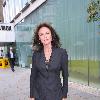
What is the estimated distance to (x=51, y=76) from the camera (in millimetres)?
3975

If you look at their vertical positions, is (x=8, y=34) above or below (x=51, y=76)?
above

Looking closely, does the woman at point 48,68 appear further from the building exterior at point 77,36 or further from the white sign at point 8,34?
the white sign at point 8,34

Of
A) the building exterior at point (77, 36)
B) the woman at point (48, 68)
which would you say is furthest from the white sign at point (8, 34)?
the woman at point (48, 68)

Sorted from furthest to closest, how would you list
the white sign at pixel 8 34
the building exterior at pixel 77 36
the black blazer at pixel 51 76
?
the white sign at pixel 8 34 → the building exterior at pixel 77 36 → the black blazer at pixel 51 76

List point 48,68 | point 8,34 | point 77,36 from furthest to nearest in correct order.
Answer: point 8,34
point 77,36
point 48,68

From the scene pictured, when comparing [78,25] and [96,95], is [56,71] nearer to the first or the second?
[96,95]

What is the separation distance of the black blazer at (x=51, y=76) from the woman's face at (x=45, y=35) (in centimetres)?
14

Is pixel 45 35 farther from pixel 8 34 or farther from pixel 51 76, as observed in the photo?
pixel 8 34

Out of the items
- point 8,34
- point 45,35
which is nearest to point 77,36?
point 45,35

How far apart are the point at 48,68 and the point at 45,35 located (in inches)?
14.3

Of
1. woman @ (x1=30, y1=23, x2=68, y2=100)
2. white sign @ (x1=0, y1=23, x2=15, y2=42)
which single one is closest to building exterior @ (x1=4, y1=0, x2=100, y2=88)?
woman @ (x1=30, y1=23, x2=68, y2=100)

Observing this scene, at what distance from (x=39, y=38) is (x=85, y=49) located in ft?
35.5

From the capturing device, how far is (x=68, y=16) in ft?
55.6

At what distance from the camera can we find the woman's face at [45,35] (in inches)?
157
